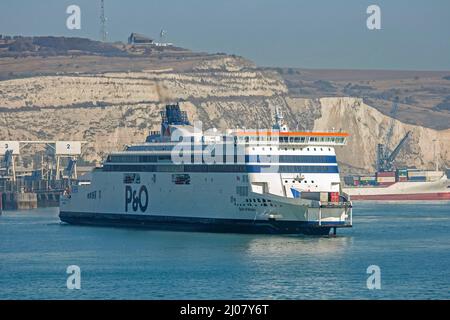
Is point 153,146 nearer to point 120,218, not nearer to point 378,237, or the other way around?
point 120,218

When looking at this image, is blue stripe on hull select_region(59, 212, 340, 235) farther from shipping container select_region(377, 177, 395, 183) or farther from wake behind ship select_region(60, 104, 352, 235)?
shipping container select_region(377, 177, 395, 183)

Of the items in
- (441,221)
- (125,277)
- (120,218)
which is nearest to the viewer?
(125,277)

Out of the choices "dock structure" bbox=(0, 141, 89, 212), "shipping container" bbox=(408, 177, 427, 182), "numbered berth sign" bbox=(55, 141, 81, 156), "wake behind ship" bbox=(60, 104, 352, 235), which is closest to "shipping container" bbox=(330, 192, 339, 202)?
"wake behind ship" bbox=(60, 104, 352, 235)

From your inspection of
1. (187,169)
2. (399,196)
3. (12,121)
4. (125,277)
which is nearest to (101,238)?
(187,169)

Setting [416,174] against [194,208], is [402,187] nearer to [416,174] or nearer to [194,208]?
[416,174]

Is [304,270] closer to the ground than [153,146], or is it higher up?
closer to the ground

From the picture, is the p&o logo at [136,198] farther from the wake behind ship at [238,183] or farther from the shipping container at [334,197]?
the shipping container at [334,197]

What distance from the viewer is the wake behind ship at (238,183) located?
63.3 m

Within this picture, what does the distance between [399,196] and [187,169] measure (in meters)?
77.7

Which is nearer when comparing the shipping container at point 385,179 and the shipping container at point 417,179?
the shipping container at point 417,179

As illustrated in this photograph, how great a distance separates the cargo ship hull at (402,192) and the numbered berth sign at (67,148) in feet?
95.0

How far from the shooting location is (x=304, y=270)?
163 feet

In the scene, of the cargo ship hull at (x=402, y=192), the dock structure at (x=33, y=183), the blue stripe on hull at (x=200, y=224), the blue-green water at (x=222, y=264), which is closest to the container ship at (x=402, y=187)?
the cargo ship hull at (x=402, y=192)
